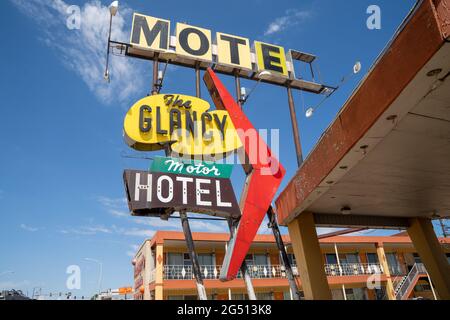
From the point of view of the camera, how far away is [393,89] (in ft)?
14.3

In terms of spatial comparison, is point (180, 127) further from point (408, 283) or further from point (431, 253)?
point (408, 283)

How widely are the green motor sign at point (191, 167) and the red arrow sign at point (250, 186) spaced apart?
1.03 meters

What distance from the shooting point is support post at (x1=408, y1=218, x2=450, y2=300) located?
34.8 ft

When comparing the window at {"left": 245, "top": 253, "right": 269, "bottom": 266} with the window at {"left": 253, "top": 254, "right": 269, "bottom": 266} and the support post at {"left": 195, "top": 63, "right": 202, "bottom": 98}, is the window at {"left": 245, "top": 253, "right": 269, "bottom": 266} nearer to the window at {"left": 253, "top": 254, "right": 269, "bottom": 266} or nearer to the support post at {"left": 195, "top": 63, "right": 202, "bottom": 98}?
the window at {"left": 253, "top": 254, "right": 269, "bottom": 266}

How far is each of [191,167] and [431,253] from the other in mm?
8644

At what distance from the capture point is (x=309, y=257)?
9195mm

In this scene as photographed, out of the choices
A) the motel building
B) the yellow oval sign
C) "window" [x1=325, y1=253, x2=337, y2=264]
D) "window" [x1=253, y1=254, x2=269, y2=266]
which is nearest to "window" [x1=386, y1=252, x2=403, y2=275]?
the motel building

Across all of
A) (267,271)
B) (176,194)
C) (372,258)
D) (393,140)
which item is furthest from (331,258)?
(393,140)

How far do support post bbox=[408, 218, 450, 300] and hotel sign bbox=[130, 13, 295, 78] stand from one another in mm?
11747

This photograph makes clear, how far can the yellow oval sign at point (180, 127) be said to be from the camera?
13031mm

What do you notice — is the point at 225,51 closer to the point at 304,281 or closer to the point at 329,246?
the point at 304,281

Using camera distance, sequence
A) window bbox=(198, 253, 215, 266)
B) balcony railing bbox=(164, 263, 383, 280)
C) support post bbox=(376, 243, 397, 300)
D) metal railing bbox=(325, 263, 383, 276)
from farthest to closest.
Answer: support post bbox=(376, 243, 397, 300), metal railing bbox=(325, 263, 383, 276), window bbox=(198, 253, 215, 266), balcony railing bbox=(164, 263, 383, 280)

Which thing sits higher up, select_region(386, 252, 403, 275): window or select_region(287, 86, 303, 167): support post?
select_region(287, 86, 303, 167): support post

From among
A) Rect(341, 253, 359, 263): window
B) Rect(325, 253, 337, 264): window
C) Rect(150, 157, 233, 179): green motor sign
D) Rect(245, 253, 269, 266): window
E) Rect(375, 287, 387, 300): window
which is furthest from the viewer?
Rect(341, 253, 359, 263): window
